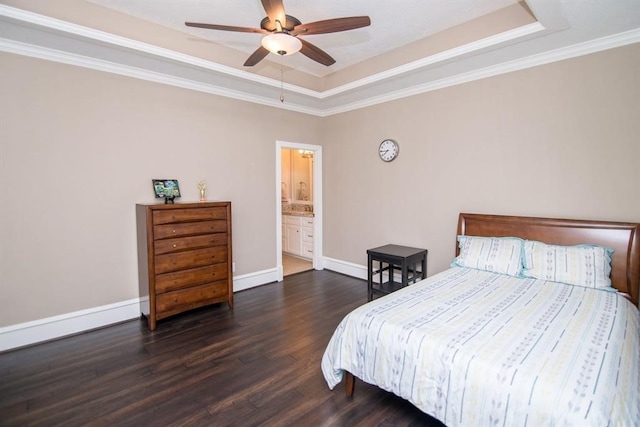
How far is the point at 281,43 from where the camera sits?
225 centimetres

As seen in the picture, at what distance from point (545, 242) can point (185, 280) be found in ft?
12.2

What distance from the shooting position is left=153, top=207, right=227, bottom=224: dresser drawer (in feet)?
10.4

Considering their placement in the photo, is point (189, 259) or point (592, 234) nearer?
point (592, 234)

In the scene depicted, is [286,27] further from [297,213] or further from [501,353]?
[297,213]

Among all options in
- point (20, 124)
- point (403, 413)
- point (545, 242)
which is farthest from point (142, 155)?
point (545, 242)

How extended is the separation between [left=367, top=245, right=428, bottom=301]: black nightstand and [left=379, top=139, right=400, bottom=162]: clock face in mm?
1261

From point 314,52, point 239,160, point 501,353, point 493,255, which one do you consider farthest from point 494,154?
point 239,160

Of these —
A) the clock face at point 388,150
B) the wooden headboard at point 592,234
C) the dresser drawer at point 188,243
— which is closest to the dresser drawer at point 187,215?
the dresser drawer at point 188,243

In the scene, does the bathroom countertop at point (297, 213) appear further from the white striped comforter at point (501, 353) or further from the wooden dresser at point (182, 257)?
the white striped comforter at point (501, 353)

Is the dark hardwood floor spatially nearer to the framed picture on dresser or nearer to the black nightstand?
the black nightstand

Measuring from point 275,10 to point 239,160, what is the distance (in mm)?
2496

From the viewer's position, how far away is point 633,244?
256cm

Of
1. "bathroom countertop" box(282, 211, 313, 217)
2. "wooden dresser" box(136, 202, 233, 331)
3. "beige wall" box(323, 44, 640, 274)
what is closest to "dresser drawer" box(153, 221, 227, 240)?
"wooden dresser" box(136, 202, 233, 331)

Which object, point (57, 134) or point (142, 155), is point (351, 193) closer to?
point (142, 155)
